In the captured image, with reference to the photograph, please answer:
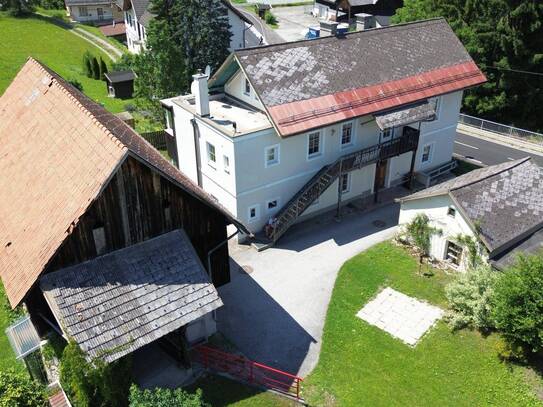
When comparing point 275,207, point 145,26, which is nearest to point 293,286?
point 275,207

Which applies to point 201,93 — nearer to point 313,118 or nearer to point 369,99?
point 313,118

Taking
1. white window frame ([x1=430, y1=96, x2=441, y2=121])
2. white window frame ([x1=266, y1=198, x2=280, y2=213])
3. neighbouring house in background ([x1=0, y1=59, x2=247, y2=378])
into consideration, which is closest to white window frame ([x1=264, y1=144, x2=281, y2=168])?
white window frame ([x1=266, y1=198, x2=280, y2=213])

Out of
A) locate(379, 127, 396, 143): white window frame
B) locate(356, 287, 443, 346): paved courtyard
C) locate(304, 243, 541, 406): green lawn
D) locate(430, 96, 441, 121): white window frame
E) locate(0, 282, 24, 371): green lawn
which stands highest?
locate(430, 96, 441, 121): white window frame

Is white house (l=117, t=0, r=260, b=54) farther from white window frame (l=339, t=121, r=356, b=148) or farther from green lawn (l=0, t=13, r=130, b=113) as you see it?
white window frame (l=339, t=121, r=356, b=148)

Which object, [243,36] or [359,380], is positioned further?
[243,36]

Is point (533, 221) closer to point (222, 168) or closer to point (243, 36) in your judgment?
point (222, 168)

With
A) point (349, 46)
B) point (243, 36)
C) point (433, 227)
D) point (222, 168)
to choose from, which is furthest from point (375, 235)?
point (243, 36)
